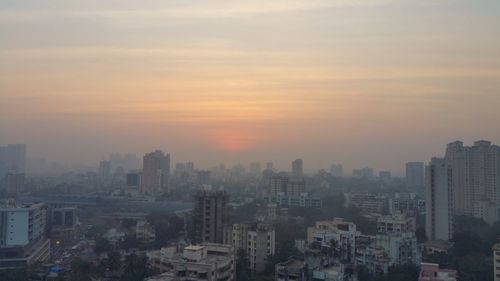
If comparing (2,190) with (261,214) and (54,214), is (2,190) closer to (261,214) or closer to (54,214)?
(54,214)

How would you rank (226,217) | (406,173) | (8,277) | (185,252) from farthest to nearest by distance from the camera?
Result: (406,173) → (226,217) → (8,277) → (185,252)

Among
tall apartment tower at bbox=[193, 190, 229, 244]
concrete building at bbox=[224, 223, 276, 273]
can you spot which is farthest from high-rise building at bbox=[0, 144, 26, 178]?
concrete building at bbox=[224, 223, 276, 273]

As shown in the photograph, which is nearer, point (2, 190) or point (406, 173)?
point (2, 190)

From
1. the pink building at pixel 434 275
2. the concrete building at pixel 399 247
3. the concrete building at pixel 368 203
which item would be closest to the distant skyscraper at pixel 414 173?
the concrete building at pixel 368 203

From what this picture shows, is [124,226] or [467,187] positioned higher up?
[467,187]

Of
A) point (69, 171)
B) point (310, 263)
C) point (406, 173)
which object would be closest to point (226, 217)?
point (310, 263)
